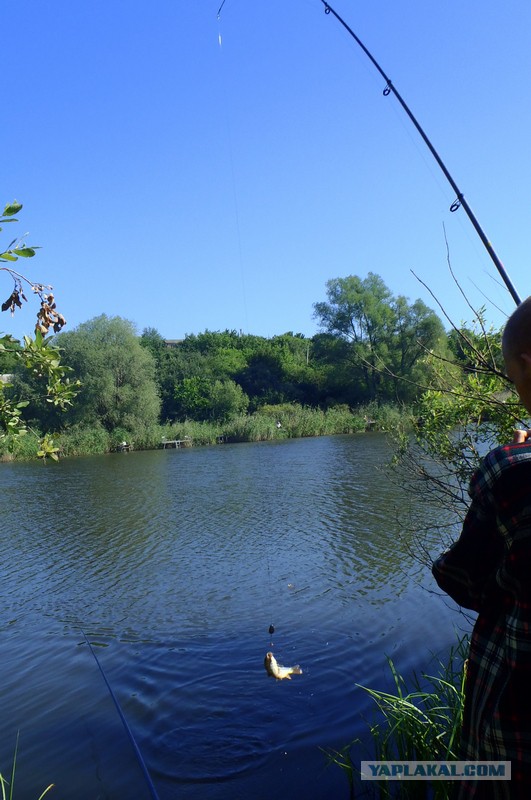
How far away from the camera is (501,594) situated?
4.81 ft

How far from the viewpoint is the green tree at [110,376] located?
1602 inches

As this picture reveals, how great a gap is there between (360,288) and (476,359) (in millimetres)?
44757

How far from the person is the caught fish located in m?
5.42

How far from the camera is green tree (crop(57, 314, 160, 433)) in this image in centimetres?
4069

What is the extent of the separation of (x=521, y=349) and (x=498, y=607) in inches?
21.3

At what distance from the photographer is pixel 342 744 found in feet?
17.6

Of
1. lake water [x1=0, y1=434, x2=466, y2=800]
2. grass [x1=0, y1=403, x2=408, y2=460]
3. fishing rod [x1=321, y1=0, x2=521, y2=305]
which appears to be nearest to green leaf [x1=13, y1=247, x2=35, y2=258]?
fishing rod [x1=321, y1=0, x2=521, y2=305]

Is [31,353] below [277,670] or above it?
above

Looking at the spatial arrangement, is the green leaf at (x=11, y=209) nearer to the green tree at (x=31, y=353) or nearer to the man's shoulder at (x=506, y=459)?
the green tree at (x=31, y=353)

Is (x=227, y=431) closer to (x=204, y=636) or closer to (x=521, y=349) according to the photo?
(x=204, y=636)

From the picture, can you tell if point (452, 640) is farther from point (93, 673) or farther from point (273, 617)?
point (93, 673)

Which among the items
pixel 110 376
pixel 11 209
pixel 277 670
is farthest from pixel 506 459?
pixel 110 376

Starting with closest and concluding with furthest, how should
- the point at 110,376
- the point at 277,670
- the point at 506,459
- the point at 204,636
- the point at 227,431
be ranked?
the point at 506,459, the point at 277,670, the point at 204,636, the point at 110,376, the point at 227,431

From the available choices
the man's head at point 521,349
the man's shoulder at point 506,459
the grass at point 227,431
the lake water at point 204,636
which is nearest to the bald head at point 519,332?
the man's head at point 521,349
